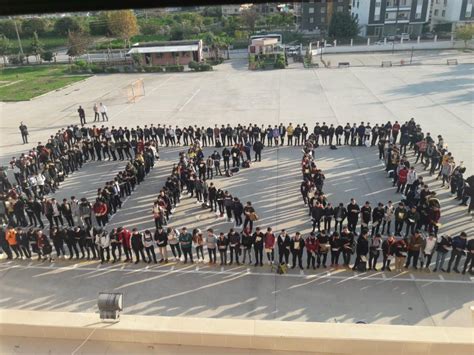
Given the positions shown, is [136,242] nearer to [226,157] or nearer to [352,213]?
[352,213]

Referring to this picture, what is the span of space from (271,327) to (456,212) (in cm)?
1068

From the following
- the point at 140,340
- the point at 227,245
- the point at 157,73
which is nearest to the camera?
the point at 140,340

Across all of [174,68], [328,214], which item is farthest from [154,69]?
[328,214]

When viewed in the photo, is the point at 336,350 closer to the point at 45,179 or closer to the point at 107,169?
the point at 45,179

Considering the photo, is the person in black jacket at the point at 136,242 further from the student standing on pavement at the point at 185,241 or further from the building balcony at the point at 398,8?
the building balcony at the point at 398,8

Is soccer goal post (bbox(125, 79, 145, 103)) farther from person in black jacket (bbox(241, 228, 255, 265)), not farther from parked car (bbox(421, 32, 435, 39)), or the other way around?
parked car (bbox(421, 32, 435, 39))

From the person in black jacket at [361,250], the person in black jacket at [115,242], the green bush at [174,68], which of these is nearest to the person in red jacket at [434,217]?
the person in black jacket at [361,250]

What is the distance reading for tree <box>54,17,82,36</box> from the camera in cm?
6359

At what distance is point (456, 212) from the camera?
13062 millimetres

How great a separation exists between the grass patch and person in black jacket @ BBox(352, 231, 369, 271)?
31893mm

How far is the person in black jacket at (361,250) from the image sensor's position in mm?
10008

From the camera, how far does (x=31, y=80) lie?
138 ft

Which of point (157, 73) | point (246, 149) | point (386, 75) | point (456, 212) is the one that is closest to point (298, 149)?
point (246, 149)

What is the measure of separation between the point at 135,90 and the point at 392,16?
44066mm
